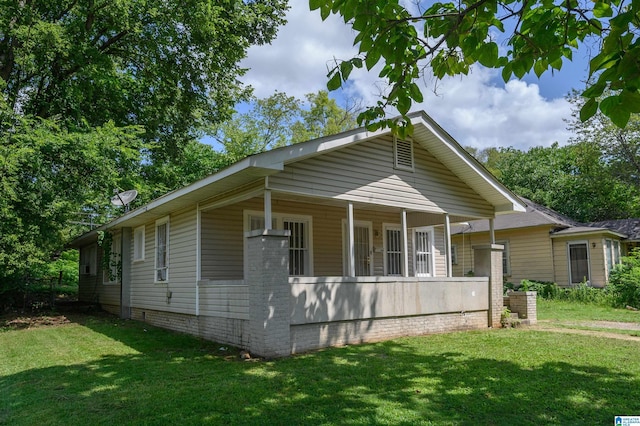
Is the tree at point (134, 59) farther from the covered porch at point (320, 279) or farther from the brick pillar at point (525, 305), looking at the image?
the brick pillar at point (525, 305)

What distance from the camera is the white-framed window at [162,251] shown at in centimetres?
1169

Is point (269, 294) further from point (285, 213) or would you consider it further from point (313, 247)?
point (313, 247)

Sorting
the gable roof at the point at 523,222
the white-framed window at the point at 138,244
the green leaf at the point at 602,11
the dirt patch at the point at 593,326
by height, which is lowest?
the dirt patch at the point at 593,326

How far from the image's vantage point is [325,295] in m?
8.32

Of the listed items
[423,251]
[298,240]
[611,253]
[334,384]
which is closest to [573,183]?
[611,253]

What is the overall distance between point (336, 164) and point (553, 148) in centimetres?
3635

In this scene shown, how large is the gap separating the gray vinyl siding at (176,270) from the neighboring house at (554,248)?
12581 millimetres

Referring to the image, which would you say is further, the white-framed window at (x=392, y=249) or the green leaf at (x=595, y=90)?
the white-framed window at (x=392, y=249)

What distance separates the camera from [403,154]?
1059 centimetres

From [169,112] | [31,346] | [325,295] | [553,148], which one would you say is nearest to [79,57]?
[169,112]

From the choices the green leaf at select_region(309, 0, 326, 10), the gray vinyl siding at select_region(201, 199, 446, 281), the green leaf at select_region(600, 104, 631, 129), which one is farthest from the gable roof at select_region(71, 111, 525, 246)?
the green leaf at select_region(600, 104, 631, 129)

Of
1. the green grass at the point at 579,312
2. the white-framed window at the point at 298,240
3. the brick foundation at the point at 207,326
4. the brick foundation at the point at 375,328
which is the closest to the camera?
the brick foundation at the point at 375,328

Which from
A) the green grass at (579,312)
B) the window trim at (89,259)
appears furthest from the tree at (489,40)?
the window trim at (89,259)

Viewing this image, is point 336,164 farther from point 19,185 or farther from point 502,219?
point 502,219
